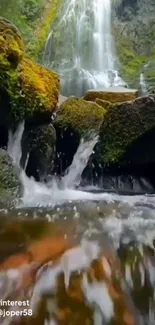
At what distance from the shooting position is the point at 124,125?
20.8ft

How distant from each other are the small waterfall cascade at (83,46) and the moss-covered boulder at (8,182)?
489 inches

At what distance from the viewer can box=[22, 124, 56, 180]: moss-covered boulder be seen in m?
6.01

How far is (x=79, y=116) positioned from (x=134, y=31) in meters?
17.0

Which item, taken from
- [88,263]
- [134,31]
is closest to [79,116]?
[88,263]

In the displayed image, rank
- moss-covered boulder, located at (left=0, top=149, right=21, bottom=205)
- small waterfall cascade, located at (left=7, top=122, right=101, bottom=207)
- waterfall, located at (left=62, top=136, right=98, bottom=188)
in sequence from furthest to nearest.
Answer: waterfall, located at (left=62, top=136, right=98, bottom=188), small waterfall cascade, located at (left=7, top=122, right=101, bottom=207), moss-covered boulder, located at (left=0, top=149, right=21, bottom=205)

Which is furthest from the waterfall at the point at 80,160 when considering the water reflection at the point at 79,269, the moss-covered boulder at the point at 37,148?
the water reflection at the point at 79,269

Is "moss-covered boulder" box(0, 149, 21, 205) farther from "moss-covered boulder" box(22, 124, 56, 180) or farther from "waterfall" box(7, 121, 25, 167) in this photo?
"moss-covered boulder" box(22, 124, 56, 180)

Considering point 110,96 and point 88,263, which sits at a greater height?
point 110,96

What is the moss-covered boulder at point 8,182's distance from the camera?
15.7ft

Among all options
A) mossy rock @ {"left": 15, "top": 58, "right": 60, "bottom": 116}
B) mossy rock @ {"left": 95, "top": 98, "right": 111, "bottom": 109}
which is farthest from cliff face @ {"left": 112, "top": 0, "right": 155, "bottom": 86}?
mossy rock @ {"left": 15, "top": 58, "right": 60, "bottom": 116}

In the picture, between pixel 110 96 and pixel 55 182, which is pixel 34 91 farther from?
pixel 110 96

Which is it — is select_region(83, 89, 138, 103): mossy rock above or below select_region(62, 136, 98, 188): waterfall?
above

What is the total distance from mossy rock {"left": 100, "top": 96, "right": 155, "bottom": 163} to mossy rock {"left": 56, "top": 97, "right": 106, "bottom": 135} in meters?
0.32

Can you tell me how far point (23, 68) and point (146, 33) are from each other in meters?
17.6
